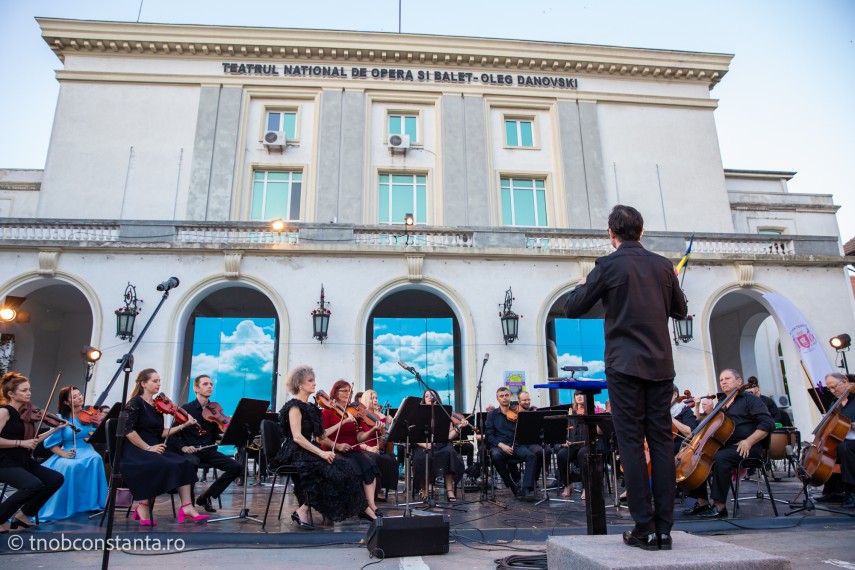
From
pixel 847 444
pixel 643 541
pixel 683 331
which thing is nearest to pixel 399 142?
pixel 683 331

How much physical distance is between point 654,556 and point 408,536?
2.69 metres

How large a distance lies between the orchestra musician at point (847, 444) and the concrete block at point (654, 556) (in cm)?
552

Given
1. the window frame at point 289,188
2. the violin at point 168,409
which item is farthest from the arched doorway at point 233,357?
the violin at point 168,409

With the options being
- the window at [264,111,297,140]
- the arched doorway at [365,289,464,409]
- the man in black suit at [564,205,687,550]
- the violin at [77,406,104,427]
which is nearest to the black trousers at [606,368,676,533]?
the man in black suit at [564,205,687,550]

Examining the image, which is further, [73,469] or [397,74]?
[397,74]

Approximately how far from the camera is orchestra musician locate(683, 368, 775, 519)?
721cm

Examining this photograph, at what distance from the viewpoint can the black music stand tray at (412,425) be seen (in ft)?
24.6

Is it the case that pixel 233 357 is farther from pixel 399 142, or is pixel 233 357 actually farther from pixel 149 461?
pixel 149 461

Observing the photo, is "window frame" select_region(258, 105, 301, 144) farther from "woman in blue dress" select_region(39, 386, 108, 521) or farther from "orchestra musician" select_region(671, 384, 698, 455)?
"orchestra musician" select_region(671, 384, 698, 455)

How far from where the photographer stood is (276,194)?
19.3 meters

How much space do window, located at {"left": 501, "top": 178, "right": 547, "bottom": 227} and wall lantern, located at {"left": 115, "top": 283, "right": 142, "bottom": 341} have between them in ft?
37.2

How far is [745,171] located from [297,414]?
2341 cm

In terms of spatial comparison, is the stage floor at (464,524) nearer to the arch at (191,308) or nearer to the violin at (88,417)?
the violin at (88,417)

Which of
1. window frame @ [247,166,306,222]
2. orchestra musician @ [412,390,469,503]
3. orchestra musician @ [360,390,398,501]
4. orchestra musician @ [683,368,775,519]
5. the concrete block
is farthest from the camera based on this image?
window frame @ [247,166,306,222]
